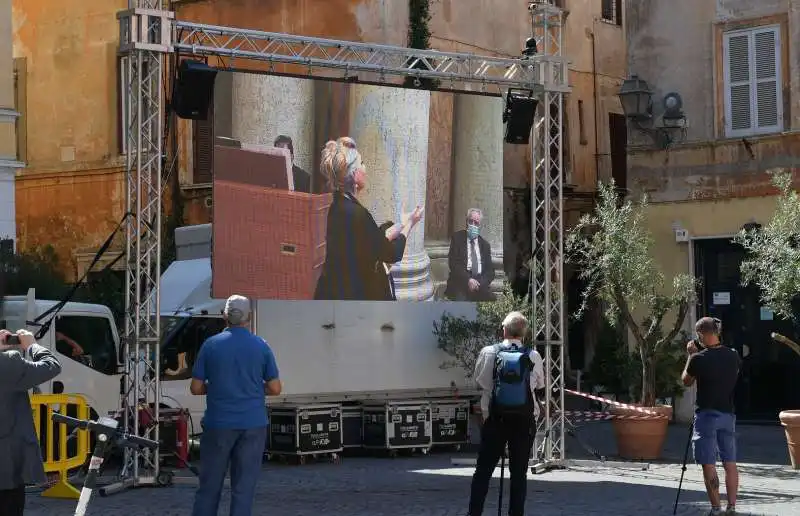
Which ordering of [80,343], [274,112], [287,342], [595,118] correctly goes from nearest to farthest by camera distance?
[80,343]
[287,342]
[274,112]
[595,118]

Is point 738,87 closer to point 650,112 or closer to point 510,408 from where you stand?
point 650,112

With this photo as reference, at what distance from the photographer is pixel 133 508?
13.8m

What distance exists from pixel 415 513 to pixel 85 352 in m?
6.43

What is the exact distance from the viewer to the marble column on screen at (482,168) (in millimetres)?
20344

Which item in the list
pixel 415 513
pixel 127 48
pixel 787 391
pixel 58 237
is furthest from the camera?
pixel 58 237

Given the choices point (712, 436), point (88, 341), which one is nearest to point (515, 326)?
point (712, 436)

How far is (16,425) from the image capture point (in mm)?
9328

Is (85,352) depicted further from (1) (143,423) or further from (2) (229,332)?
(2) (229,332)

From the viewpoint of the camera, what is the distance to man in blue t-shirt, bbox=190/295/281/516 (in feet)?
33.0

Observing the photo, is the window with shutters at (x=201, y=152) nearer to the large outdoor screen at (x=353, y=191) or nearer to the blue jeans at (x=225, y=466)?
the large outdoor screen at (x=353, y=191)

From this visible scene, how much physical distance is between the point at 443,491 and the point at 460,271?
5713 mm

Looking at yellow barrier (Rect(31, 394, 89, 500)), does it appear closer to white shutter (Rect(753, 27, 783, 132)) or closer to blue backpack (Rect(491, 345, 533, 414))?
blue backpack (Rect(491, 345, 533, 414))

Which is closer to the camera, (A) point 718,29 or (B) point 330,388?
(B) point 330,388

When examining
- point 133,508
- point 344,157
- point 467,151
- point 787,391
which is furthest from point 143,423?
point 787,391
